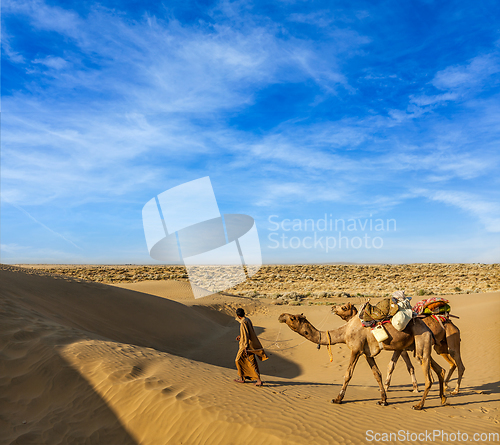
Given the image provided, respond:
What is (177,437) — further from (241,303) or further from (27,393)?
(241,303)

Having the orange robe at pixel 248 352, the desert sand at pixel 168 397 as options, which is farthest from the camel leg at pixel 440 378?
the orange robe at pixel 248 352

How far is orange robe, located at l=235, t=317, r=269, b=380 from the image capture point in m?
8.70

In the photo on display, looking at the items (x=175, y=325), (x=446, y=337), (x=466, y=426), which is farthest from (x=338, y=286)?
(x=466, y=426)

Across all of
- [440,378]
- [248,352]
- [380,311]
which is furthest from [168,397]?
[440,378]

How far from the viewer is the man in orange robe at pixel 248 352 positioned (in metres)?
8.70

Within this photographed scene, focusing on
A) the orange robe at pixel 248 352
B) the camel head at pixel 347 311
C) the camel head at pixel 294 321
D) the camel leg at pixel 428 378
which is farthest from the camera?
the camel head at pixel 347 311

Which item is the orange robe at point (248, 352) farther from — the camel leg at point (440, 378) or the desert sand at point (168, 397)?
the camel leg at point (440, 378)

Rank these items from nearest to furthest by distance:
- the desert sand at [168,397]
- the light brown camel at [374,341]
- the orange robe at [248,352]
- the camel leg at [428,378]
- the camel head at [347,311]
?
the desert sand at [168,397] < the camel leg at [428,378] < the light brown camel at [374,341] < the orange robe at [248,352] < the camel head at [347,311]

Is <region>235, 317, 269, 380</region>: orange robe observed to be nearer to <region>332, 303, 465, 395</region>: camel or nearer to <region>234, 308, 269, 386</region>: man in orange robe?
<region>234, 308, 269, 386</region>: man in orange robe

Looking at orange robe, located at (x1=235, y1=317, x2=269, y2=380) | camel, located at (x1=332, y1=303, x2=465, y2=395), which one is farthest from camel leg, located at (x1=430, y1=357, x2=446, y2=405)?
orange robe, located at (x1=235, y1=317, x2=269, y2=380)

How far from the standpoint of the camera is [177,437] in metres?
6.52

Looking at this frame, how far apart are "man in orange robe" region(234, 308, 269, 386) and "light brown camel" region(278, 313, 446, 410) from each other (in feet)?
3.59

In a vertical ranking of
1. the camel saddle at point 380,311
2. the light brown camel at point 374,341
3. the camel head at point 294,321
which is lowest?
the light brown camel at point 374,341

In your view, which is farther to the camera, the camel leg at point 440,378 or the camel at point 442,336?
the camel at point 442,336
